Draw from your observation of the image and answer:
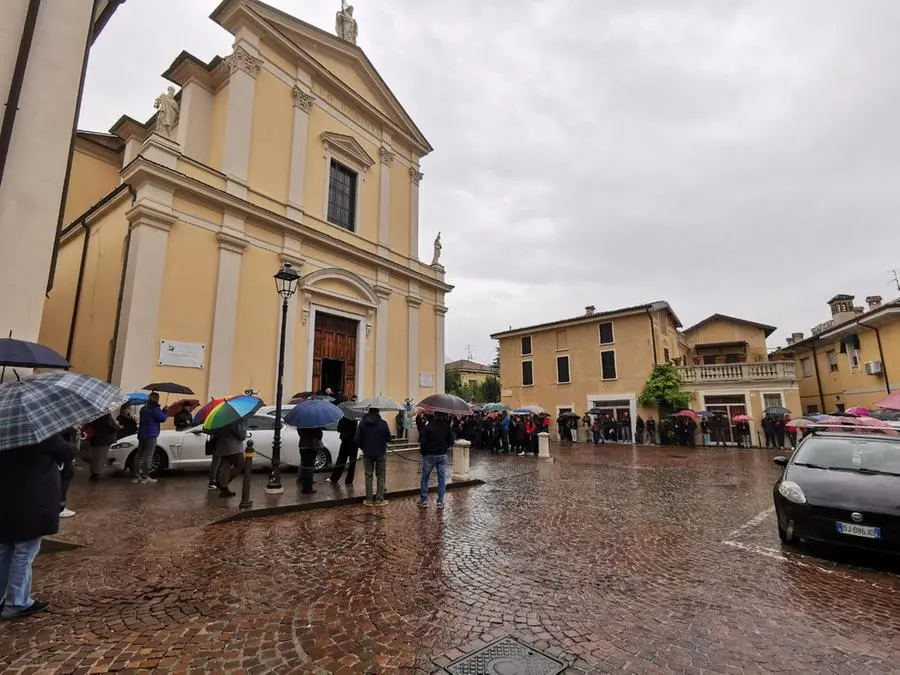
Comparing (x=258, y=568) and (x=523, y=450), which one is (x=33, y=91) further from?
(x=523, y=450)

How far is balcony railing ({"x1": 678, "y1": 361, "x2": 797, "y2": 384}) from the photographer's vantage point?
2516 cm

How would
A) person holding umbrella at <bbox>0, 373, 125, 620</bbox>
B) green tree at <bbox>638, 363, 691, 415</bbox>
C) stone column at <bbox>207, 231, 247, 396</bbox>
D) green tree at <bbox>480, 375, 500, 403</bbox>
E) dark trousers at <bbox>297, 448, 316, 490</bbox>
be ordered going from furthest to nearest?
1. green tree at <bbox>480, 375, 500, 403</bbox>
2. green tree at <bbox>638, 363, 691, 415</bbox>
3. stone column at <bbox>207, 231, 247, 396</bbox>
4. dark trousers at <bbox>297, 448, 316, 490</bbox>
5. person holding umbrella at <bbox>0, 373, 125, 620</bbox>

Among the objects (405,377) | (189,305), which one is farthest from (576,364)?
(189,305)

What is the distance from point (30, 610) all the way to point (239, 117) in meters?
15.4

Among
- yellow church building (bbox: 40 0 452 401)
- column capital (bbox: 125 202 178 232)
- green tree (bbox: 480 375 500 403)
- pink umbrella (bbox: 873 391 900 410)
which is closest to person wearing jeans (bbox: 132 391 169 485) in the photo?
yellow church building (bbox: 40 0 452 401)

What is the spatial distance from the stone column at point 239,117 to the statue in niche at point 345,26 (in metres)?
5.97

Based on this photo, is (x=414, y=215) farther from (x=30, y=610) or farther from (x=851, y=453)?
(x=30, y=610)

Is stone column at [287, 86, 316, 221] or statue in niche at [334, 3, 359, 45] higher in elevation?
statue in niche at [334, 3, 359, 45]

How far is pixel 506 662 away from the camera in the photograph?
10.0 feet

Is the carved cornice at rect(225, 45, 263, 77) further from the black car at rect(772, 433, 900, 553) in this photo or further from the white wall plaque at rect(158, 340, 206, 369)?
the black car at rect(772, 433, 900, 553)

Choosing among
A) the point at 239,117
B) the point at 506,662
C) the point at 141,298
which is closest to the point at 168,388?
the point at 141,298

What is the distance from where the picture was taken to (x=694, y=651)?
10.5 ft

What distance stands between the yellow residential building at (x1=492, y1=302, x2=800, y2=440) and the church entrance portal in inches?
722

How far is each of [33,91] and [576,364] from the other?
29591 millimetres
